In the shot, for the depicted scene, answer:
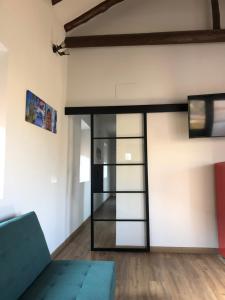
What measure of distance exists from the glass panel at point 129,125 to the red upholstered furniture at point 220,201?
1.30 metres

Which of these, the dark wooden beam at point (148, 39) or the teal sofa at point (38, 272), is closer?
the teal sofa at point (38, 272)

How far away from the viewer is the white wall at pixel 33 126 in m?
2.28

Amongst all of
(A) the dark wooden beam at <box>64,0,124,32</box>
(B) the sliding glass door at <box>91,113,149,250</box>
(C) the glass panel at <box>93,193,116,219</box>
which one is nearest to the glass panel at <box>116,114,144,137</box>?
(B) the sliding glass door at <box>91,113,149,250</box>

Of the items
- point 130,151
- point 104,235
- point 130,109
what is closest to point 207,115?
point 130,109

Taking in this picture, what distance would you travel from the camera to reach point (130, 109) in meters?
3.85

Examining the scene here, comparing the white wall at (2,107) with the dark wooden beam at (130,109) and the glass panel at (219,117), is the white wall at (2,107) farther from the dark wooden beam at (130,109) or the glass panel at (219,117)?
the glass panel at (219,117)

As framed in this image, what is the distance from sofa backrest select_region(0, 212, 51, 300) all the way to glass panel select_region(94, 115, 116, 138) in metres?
2.44

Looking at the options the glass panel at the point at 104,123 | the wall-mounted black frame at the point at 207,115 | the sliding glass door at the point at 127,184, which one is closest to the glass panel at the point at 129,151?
the sliding glass door at the point at 127,184

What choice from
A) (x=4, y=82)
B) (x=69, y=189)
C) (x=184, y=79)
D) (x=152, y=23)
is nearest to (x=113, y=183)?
(x=69, y=189)

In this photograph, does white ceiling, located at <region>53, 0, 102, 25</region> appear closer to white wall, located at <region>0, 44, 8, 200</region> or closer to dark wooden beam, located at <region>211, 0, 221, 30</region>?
white wall, located at <region>0, 44, 8, 200</region>

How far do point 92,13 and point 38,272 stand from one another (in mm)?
3849

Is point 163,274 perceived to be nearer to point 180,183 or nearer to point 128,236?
point 128,236

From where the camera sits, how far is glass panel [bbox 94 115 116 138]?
4.30 meters

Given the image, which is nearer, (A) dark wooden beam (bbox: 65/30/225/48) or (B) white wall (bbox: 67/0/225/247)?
(B) white wall (bbox: 67/0/225/247)
